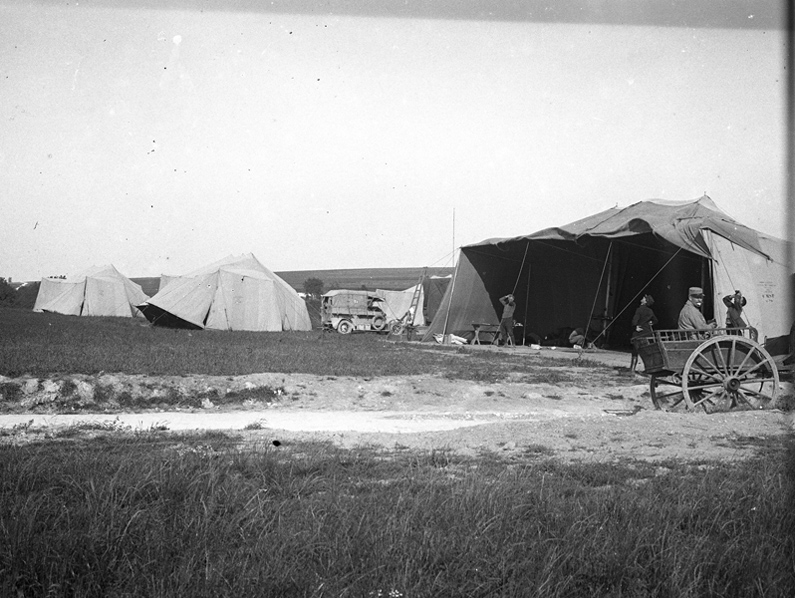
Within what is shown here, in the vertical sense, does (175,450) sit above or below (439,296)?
below

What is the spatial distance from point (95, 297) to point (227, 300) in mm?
15192

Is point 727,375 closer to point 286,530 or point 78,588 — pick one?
point 286,530

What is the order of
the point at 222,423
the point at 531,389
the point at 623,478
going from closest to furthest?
the point at 623,478 < the point at 222,423 < the point at 531,389

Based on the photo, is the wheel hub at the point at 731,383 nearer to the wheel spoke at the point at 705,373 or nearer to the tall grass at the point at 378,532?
the wheel spoke at the point at 705,373

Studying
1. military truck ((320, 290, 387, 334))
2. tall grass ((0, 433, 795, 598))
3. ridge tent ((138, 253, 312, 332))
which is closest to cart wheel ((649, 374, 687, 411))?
tall grass ((0, 433, 795, 598))

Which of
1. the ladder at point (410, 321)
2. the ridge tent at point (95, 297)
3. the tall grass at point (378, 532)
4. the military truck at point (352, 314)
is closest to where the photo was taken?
the tall grass at point (378, 532)

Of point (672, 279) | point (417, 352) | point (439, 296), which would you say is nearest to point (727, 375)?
point (417, 352)

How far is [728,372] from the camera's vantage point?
8.67m

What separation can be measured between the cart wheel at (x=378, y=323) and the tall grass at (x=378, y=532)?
92.9ft

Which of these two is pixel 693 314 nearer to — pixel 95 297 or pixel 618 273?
pixel 618 273

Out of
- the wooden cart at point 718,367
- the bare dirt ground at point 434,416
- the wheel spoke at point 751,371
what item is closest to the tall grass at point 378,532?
the bare dirt ground at point 434,416

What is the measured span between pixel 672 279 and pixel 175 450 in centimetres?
1911

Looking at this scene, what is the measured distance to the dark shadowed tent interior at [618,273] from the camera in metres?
16.9

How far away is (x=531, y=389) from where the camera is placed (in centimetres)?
1152
